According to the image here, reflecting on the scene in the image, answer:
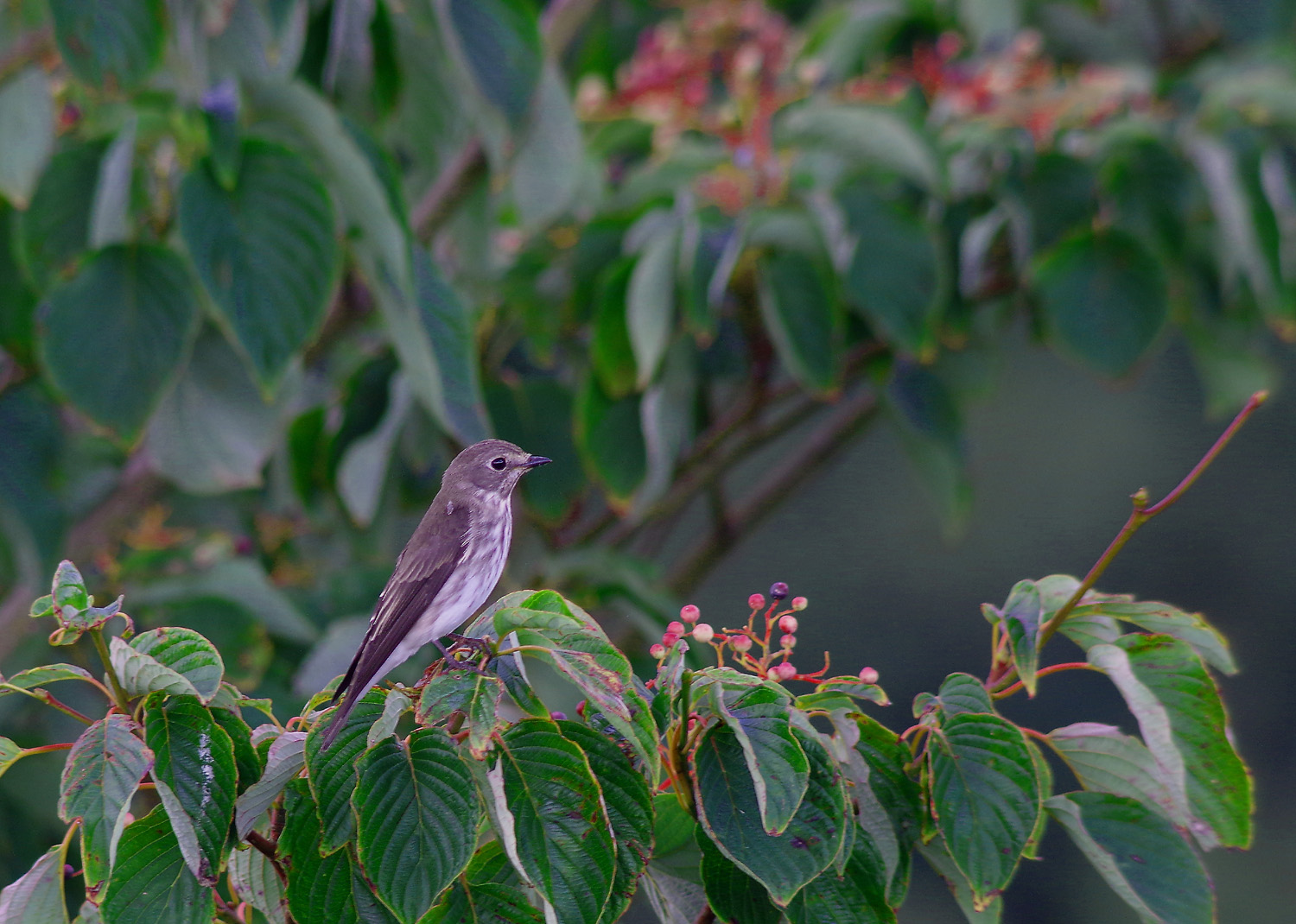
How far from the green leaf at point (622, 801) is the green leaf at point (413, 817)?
0.12 m

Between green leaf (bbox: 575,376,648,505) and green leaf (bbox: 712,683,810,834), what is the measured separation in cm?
191

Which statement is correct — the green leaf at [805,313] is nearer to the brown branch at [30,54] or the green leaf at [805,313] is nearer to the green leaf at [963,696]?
the brown branch at [30,54]

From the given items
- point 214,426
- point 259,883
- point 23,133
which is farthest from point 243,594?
point 259,883

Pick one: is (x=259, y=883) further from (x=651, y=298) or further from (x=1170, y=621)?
(x=651, y=298)

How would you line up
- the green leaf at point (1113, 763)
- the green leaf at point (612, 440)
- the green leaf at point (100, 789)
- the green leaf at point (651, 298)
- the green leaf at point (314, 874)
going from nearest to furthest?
the green leaf at point (100, 789)
the green leaf at point (314, 874)
the green leaf at point (1113, 763)
the green leaf at point (651, 298)
the green leaf at point (612, 440)

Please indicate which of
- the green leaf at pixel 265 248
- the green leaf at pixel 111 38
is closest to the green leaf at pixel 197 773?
the green leaf at pixel 265 248

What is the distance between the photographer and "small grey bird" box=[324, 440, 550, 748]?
189cm

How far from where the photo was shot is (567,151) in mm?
2812

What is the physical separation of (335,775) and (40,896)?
0.94 ft

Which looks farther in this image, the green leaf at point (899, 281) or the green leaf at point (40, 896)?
the green leaf at point (899, 281)

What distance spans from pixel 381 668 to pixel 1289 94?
2618 mm

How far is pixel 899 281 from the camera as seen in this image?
295 cm

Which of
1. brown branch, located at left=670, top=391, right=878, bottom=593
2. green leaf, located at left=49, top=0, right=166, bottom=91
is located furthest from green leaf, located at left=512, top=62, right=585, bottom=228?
brown branch, located at left=670, top=391, right=878, bottom=593

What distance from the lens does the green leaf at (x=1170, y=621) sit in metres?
1.36
